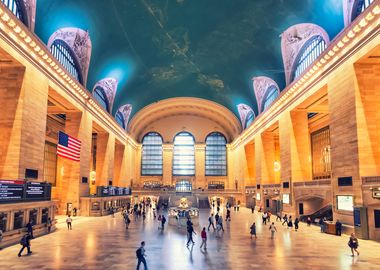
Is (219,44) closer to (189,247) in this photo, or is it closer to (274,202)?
(274,202)

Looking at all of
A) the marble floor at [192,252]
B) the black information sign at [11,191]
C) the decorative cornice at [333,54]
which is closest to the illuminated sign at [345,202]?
the marble floor at [192,252]

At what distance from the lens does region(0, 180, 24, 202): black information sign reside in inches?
547

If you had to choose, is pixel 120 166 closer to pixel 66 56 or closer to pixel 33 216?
→ pixel 66 56

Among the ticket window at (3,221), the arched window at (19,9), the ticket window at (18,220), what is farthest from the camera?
the arched window at (19,9)

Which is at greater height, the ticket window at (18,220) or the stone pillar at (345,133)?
the stone pillar at (345,133)

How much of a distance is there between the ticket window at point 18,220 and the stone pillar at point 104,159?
2012 centimetres

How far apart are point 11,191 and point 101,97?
22.3 meters

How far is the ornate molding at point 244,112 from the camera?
43.8m

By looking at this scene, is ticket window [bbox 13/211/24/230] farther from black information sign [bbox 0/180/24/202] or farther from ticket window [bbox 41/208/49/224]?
ticket window [bbox 41/208/49/224]

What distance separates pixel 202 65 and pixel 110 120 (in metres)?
11.8

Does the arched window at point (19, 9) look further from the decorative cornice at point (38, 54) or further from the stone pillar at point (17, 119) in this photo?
the stone pillar at point (17, 119)

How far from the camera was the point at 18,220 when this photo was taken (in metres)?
15.2

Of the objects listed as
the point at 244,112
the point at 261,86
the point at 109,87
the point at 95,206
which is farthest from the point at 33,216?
the point at 244,112

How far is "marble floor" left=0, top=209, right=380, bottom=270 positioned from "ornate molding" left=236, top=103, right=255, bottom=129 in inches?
1072
